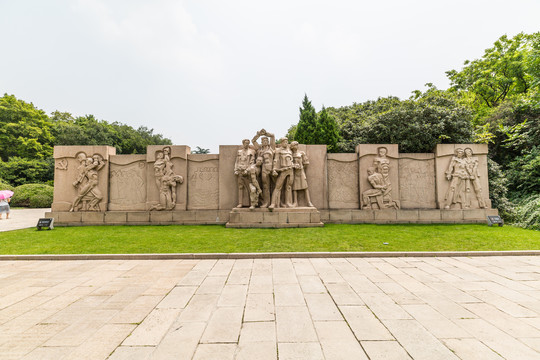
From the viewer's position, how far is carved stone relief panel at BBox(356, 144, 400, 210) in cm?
1126

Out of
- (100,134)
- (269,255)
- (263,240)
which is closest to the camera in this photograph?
(269,255)

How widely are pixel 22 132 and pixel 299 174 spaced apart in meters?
38.5

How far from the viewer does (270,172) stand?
10.6 metres

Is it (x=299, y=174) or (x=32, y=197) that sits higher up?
(x=299, y=174)

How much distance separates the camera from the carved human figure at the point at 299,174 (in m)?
10.7

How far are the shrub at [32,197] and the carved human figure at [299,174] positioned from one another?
2164 cm

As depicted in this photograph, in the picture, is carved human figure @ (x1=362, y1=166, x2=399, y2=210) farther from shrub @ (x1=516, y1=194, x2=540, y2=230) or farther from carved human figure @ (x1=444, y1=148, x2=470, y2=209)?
shrub @ (x1=516, y1=194, x2=540, y2=230)

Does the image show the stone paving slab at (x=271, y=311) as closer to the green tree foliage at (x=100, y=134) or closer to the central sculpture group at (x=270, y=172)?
the central sculpture group at (x=270, y=172)

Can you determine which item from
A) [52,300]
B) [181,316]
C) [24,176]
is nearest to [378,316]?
[181,316]

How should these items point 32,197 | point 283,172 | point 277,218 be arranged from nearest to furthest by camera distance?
point 277,218, point 283,172, point 32,197

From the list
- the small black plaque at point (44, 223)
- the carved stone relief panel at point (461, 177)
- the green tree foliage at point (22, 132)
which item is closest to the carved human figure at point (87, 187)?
the small black plaque at point (44, 223)

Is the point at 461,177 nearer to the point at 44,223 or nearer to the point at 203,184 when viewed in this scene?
the point at 203,184

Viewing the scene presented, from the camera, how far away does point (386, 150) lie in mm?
11531

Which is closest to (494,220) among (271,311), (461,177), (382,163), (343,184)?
(461,177)
